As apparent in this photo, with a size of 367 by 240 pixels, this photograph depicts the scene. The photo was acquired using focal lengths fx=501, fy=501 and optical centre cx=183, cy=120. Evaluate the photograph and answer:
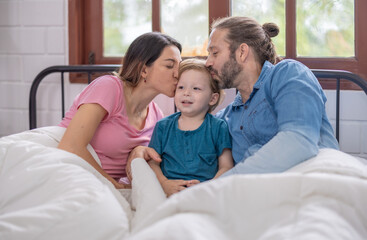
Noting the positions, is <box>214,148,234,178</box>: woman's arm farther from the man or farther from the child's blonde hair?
the child's blonde hair

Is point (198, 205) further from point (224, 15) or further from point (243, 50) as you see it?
point (224, 15)

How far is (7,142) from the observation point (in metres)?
1.68

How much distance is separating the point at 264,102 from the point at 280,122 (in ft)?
0.58

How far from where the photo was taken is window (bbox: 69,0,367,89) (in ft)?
7.45

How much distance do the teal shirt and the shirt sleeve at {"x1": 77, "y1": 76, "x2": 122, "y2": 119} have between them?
0.19 m

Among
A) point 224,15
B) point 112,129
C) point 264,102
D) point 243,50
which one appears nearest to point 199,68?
point 243,50

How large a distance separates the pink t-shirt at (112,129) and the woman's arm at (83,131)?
0.04 meters

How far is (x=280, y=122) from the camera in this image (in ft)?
4.98

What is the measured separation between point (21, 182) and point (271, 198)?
74cm

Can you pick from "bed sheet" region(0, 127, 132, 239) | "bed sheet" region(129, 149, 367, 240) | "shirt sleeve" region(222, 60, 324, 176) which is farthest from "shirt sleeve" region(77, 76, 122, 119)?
"bed sheet" region(129, 149, 367, 240)

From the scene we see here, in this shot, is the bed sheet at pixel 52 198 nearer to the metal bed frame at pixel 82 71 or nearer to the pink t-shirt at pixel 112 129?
the pink t-shirt at pixel 112 129

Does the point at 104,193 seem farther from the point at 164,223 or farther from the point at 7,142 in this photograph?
the point at 7,142

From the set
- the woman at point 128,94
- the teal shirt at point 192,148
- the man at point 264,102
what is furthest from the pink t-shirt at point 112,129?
the man at point 264,102

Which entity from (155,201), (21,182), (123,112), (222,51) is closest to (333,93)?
(222,51)
